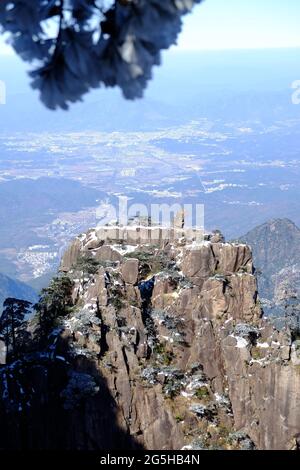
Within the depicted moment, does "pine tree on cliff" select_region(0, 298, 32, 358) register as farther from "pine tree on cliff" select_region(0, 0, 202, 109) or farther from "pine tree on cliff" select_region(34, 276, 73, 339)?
"pine tree on cliff" select_region(0, 0, 202, 109)

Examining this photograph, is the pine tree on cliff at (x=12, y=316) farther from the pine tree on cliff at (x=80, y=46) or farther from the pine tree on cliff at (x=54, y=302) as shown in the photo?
the pine tree on cliff at (x=80, y=46)

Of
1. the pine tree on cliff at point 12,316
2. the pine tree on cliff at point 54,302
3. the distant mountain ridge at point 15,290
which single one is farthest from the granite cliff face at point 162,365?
the distant mountain ridge at point 15,290

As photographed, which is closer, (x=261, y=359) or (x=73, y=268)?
(x=261, y=359)

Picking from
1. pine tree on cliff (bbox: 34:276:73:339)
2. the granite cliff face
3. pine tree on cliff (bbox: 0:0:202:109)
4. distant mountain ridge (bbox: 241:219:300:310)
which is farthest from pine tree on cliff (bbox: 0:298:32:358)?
distant mountain ridge (bbox: 241:219:300:310)
